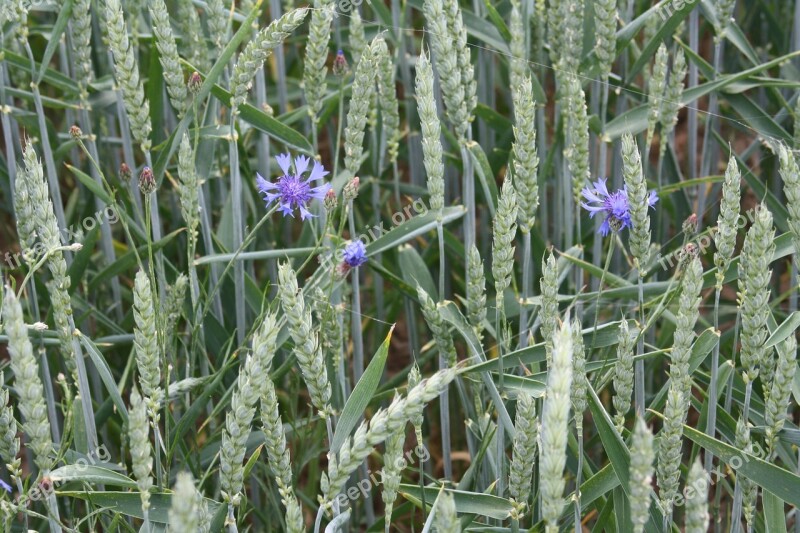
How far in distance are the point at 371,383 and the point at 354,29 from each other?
34.5 inches

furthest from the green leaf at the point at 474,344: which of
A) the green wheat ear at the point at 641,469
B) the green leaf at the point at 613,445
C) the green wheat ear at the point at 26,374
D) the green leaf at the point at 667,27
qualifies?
the green leaf at the point at 667,27

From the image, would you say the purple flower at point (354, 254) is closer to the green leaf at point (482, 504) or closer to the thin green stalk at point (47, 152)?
the green leaf at point (482, 504)

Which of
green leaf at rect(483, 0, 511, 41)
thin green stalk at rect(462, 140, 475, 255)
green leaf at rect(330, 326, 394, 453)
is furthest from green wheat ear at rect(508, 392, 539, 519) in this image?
green leaf at rect(483, 0, 511, 41)

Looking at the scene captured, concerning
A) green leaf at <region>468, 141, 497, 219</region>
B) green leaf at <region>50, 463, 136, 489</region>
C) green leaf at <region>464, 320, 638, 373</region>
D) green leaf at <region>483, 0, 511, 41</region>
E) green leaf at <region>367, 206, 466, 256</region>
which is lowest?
green leaf at <region>50, 463, 136, 489</region>

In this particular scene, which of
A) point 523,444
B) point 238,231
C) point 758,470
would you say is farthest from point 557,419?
point 238,231

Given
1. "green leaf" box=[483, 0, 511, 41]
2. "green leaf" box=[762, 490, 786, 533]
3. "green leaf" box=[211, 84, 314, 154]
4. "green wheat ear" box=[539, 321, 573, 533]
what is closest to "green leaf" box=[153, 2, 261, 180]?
"green leaf" box=[211, 84, 314, 154]

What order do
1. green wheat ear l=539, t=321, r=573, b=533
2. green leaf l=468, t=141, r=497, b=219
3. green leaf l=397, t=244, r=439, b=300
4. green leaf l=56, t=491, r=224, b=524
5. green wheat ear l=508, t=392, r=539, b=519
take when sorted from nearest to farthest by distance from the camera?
1. green wheat ear l=539, t=321, r=573, b=533
2. green wheat ear l=508, t=392, r=539, b=519
3. green leaf l=56, t=491, r=224, b=524
4. green leaf l=468, t=141, r=497, b=219
5. green leaf l=397, t=244, r=439, b=300

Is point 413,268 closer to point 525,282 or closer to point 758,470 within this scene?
point 525,282

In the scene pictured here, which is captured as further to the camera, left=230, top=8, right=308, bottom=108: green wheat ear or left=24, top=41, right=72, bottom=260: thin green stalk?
left=24, top=41, right=72, bottom=260: thin green stalk

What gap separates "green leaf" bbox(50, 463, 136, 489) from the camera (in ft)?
4.44

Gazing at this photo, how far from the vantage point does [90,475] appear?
1391 millimetres

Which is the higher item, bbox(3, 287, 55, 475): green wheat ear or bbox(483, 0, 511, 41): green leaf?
bbox(483, 0, 511, 41): green leaf

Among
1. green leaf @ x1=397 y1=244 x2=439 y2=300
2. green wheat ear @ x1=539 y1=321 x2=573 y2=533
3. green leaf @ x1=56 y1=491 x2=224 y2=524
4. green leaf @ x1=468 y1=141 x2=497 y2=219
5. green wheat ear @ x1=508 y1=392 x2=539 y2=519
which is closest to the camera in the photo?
green wheat ear @ x1=539 y1=321 x2=573 y2=533

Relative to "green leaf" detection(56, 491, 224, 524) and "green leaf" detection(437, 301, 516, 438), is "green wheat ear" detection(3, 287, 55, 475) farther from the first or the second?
"green leaf" detection(437, 301, 516, 438)
